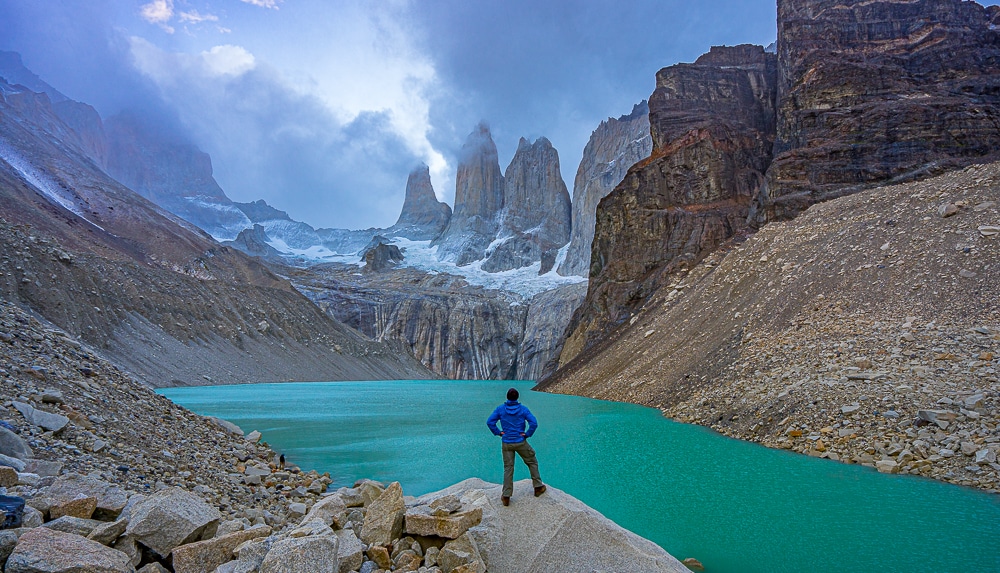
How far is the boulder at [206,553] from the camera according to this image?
5395mm

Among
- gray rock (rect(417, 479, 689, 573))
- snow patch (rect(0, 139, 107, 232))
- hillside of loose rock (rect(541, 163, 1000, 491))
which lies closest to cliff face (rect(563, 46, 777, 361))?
hillside of loose rock (rect(541, 163, 1000, 491))

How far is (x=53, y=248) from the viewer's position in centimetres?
4656

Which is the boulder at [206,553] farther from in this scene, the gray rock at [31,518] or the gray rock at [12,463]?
the gray rock at [12,463]

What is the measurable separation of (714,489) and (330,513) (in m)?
8.59

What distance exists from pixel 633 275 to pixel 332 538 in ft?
175

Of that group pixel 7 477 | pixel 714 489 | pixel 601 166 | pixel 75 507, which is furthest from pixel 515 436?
pixel 601 166

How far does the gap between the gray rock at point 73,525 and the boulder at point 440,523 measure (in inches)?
123

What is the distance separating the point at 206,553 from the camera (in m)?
5.58

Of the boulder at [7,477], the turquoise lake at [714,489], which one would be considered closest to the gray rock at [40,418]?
the boulder at [7,477]

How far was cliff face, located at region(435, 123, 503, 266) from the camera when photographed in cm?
17856

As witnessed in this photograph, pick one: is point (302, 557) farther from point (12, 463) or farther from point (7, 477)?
point (12, 463)

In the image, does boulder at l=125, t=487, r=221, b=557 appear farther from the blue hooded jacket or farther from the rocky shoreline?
the blue hooded jacket

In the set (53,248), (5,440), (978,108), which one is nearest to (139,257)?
(53,248)

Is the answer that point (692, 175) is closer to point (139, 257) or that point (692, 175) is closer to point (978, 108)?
point (978, 108)
